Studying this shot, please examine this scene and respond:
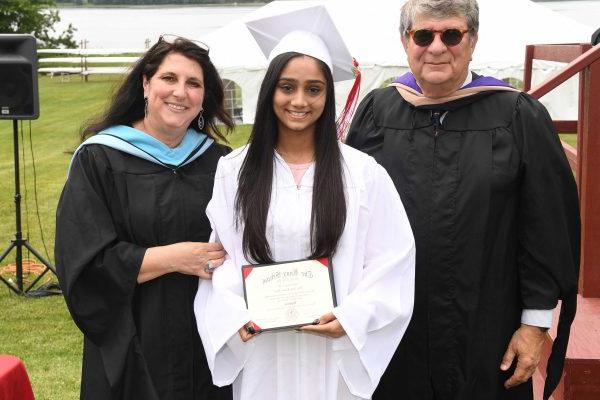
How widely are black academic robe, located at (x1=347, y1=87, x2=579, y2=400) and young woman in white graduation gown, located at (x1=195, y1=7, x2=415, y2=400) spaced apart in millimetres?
147

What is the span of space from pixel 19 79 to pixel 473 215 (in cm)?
507

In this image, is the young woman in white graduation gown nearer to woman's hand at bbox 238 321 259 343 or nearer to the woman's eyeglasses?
woman's hand at bbox 238 321 259 343

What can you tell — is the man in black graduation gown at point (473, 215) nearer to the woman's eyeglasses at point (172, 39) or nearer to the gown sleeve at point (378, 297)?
the gown sleeve at point (378, 297)

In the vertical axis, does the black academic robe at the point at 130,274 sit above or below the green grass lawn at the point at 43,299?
above

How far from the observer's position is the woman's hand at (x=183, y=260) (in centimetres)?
275

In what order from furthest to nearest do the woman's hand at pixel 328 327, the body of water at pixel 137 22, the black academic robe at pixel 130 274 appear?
the body of water at pixel 137 22
the black academic robe at pixel 130 274
the woman's hand at pixel 328 327

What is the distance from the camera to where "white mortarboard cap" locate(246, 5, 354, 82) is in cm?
265

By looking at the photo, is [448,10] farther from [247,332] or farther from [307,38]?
[247,332]

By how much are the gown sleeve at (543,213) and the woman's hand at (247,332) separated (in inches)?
35.5

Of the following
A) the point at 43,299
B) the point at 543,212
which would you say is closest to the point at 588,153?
the point at 543,212

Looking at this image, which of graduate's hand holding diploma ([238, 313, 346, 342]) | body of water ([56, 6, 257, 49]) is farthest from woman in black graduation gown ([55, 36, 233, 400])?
body of water ([56, 6, 257, 49])

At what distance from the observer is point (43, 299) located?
699cm

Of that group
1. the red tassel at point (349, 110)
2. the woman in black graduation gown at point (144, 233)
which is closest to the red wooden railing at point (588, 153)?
the red tassel at point (349, 110)

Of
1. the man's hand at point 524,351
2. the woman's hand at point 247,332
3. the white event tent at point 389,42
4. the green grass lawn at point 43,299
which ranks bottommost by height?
the green grass lawn at point 43,299
